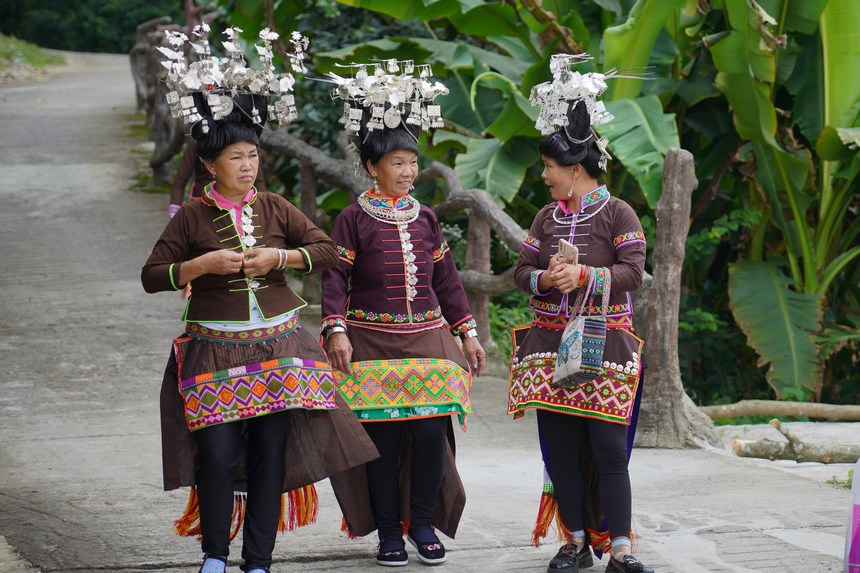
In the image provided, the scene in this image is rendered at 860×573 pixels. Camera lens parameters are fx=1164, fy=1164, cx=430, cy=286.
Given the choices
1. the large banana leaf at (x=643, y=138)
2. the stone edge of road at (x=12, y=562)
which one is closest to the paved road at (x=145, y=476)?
the stone edge of road at (x=12, y=562)

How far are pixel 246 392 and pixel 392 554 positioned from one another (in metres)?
0.93

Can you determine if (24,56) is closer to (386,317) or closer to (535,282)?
(386,317)

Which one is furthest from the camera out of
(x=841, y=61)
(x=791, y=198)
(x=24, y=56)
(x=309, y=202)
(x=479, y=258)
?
(x=24, y=56)

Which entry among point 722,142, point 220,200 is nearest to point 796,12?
point 722,142

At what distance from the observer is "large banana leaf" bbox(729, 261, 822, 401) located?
8109 mm

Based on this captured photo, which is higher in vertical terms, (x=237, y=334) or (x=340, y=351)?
(x=237, y=334)

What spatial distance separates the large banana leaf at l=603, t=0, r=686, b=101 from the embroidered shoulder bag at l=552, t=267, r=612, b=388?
3731 mm

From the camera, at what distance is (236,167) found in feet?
13.6

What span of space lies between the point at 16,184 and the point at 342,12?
15.1 ft

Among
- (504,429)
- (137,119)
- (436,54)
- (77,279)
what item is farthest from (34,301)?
(137,119)

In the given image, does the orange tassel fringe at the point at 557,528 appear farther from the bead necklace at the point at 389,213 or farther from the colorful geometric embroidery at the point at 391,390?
the bead necklace at the point at 389,213

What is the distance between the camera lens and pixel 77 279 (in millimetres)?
9820

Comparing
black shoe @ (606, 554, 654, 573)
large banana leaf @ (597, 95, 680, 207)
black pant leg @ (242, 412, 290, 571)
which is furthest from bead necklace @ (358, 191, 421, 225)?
large banana leaf @ (597, 95, 680, 207)

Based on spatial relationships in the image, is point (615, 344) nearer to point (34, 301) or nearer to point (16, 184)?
point (34, 301)
